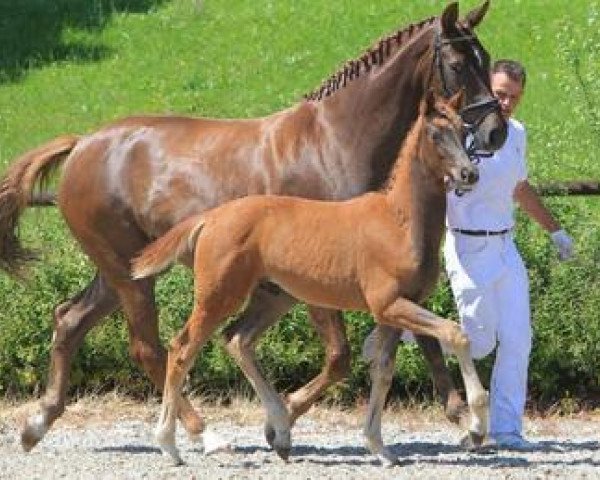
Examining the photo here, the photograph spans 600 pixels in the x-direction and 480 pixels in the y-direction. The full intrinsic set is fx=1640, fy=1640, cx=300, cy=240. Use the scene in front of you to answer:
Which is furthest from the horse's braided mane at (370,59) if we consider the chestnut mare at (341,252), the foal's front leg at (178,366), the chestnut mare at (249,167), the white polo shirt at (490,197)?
the foal's front leg at (178,366)

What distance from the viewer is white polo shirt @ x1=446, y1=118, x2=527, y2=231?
7867 mm

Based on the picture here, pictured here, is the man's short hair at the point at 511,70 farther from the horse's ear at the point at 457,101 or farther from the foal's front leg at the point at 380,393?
the foal's front leg at the point at 380,393

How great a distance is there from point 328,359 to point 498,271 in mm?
934

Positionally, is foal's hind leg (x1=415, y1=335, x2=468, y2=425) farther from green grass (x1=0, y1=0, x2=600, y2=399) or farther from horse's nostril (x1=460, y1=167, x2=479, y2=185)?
green grass (x1=0, y1=0, x2=600, y2=399)

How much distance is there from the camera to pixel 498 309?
26.2ft

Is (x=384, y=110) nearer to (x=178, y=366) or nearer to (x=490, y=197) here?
(x=490, y=197)

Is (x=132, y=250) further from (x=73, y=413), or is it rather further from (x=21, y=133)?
(x=21, y=133)

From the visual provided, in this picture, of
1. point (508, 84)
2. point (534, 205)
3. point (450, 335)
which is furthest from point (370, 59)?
point (450, 335)

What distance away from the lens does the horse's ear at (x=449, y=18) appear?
25.3ft

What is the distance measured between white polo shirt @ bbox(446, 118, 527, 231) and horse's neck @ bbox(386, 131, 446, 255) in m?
0.63

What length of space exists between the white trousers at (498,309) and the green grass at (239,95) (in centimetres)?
147

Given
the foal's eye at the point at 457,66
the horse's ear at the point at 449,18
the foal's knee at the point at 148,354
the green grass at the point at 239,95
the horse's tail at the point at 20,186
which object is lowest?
the green grass at the point at 239,95

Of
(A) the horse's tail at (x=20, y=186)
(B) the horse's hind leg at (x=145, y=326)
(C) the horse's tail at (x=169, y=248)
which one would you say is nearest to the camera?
(C) the horse's tail at (x=169, y=248)

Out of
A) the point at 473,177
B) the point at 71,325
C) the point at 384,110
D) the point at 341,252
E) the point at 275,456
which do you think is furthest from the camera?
the point at 71,325
